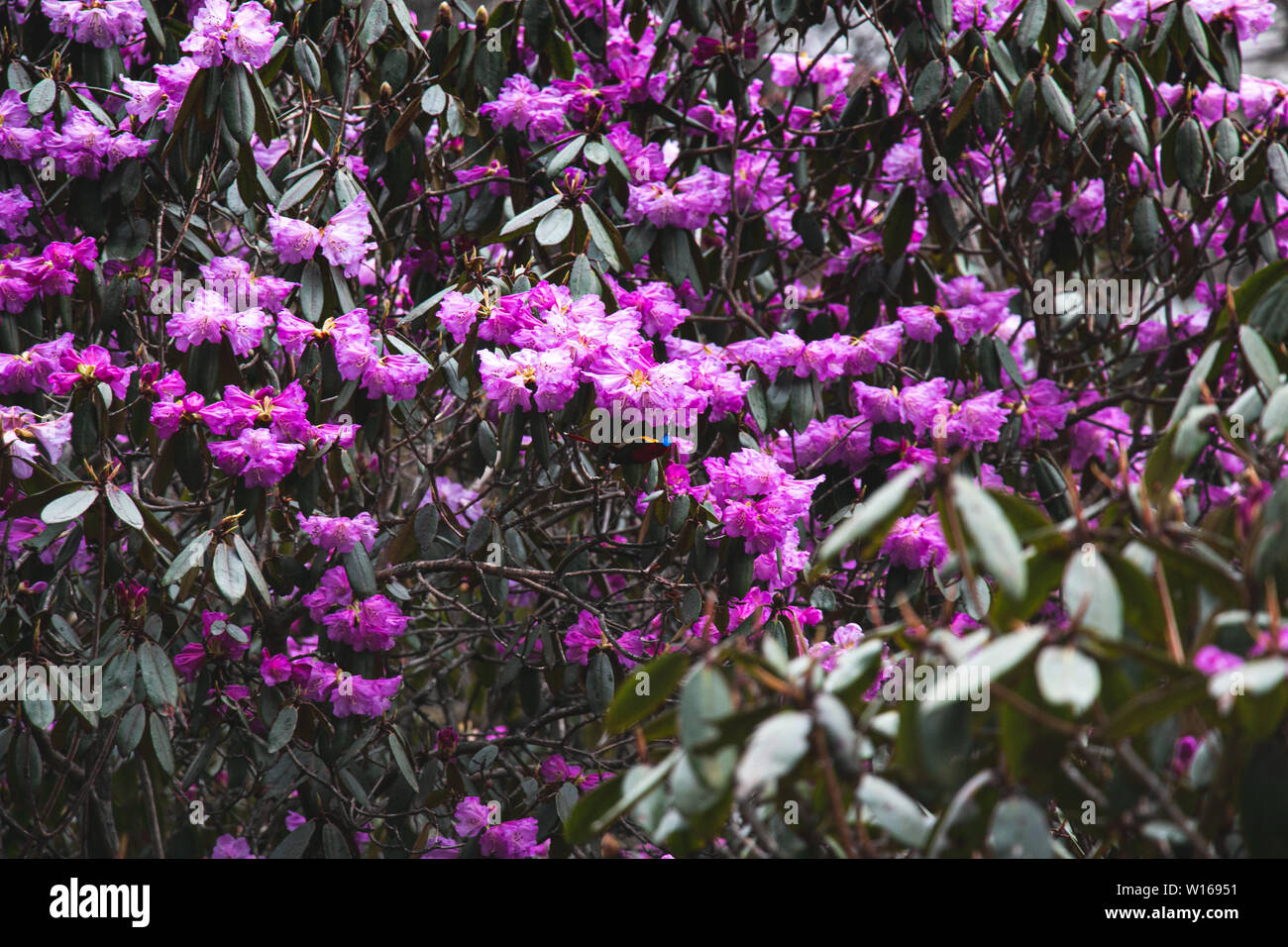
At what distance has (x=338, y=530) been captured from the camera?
1737 millimetres

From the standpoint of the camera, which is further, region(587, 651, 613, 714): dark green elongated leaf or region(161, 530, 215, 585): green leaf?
region(587, 651, 613, 714): dark green elongated leaf

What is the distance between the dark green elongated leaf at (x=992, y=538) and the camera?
2.26 feet

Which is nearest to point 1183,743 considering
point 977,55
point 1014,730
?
point 1014,730

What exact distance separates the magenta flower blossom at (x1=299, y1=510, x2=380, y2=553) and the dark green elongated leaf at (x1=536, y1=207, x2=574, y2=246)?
20.4 inches

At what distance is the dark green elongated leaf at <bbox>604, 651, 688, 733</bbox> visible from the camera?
2.69ft

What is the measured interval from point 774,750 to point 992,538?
0.63ft

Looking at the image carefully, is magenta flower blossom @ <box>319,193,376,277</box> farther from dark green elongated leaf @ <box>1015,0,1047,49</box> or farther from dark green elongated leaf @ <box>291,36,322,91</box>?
dark green elongated leaf @ <box>1015,0,1047,49</box>

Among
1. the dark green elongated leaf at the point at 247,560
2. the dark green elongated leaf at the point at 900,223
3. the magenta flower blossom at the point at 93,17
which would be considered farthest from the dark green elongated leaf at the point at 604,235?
the magenta flower blossom at the point at 93,17

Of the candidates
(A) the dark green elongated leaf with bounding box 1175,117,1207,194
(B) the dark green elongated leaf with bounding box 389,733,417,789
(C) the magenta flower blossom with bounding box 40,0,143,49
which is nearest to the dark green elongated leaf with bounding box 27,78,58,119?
(C) the magenta flower blossom with bounding box 40,0,143,49

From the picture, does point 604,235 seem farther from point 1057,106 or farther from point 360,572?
point 1057,106

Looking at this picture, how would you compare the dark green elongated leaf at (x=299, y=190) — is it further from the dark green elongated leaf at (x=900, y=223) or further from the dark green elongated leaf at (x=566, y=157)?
the dark green elongated leaf at (x=900, y=223)

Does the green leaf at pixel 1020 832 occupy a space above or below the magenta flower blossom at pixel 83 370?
above

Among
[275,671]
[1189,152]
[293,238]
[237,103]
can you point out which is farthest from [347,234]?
[1189,152]
